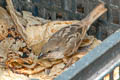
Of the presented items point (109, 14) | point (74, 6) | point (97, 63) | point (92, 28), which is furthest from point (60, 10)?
point (97, 63)

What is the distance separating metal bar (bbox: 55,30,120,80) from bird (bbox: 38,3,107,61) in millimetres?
2967

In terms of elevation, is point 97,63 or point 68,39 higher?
point 97,63

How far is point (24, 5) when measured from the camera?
7215 millimetres

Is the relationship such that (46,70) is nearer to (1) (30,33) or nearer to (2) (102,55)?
(1) (30,33)

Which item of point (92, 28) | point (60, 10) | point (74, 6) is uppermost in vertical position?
point (74, 6)

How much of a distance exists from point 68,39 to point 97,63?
3108 mm

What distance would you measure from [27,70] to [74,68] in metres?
3.13

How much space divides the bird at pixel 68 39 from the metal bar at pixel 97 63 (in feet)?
9.73

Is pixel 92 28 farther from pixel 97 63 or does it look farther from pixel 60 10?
pixel 97 63

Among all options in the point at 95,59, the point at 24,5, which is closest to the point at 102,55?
the point at 95,59

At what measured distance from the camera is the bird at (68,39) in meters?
5.82

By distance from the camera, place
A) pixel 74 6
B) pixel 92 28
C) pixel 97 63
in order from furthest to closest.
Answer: pixel 74 6
pixel 92 28
pixel 97 63

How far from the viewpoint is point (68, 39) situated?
5.86m

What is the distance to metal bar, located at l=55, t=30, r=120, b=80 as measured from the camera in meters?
2.72
